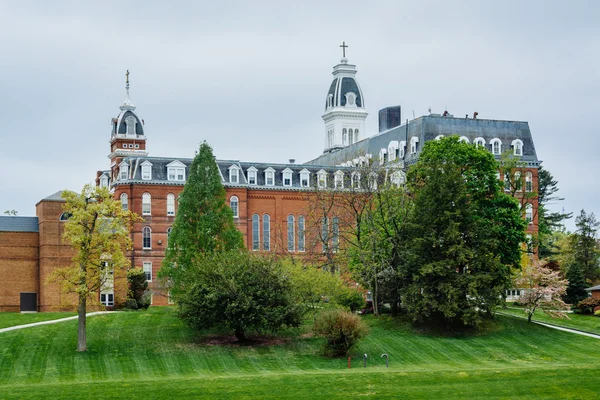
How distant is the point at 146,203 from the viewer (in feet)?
296

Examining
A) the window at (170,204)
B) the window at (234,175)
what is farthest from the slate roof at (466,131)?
the window at (170,204)

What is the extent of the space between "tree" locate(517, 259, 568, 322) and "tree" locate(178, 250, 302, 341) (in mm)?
17740

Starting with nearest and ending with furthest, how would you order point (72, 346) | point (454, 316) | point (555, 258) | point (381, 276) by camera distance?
point (72, 346), point (454, 316), point (381, 276), point (555, 258)

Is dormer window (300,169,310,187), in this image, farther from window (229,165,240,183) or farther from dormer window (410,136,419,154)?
dormer window (410,136,419,154)

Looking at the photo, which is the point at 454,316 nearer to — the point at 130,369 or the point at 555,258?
the point at 130,369

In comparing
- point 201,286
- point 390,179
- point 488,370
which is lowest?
point 488,370

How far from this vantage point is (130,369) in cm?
5281

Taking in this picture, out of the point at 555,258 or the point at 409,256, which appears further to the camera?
the point at 555,258

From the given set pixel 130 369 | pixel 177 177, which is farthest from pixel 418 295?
pixel 177 177

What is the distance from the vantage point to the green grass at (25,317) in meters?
63.3

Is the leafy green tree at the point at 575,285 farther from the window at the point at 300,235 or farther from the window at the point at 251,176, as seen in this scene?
the window at the point at 251,176

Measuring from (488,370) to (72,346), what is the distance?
21.0 meters

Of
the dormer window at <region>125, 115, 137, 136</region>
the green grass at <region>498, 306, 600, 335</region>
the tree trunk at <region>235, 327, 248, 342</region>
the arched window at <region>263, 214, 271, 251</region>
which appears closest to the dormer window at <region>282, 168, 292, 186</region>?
the arched window at <region>263, 214, 271, 251</region>

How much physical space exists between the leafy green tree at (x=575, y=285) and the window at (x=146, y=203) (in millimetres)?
33756
